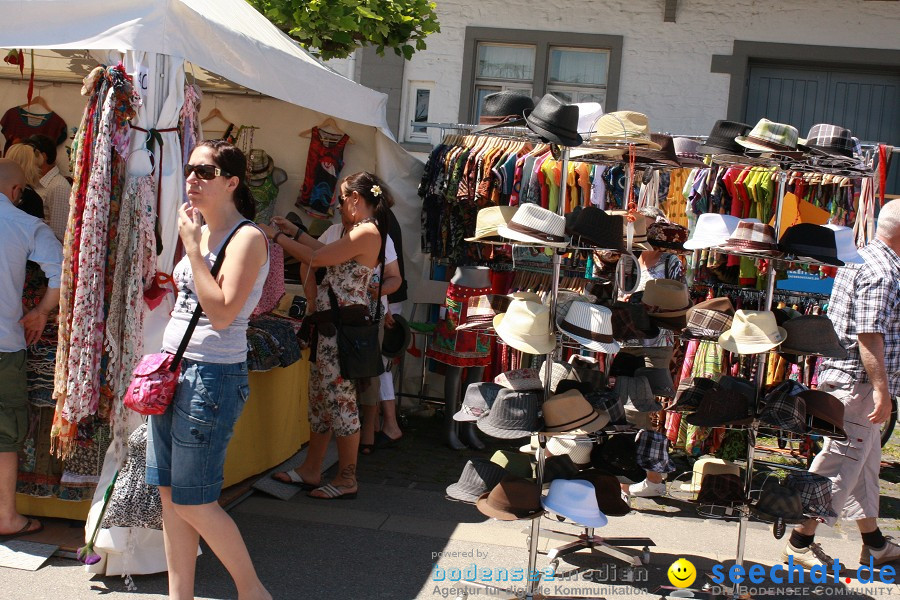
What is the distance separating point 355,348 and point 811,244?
2.59m

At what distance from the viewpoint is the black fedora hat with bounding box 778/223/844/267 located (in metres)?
4.09

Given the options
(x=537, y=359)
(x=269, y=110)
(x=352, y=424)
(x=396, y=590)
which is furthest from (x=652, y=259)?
(x=269, y=110)

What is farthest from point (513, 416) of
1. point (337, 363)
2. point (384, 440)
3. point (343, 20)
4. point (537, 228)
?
point (343, 20)

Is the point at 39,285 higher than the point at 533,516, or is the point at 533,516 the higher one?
the point at 39,285

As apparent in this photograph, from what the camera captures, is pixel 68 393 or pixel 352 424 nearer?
pixel 68 393

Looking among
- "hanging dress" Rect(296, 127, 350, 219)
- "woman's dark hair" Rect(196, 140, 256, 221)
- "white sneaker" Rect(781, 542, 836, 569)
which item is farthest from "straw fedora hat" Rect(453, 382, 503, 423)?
"hanging dress" Rect(296, 127, 350, 219)

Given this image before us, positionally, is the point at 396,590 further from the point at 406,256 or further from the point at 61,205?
the point at 406,256

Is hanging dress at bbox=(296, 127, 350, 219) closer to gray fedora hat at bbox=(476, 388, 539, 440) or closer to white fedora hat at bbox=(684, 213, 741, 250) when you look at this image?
white fedora hat at bbox=(684, 213, 741, 250)

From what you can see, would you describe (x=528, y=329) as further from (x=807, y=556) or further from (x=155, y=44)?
(x=807, y=556)

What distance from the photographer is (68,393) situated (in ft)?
12.9

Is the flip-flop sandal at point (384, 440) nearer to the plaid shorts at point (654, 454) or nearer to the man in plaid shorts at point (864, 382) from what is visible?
the plaid shorts at point (654, 454)

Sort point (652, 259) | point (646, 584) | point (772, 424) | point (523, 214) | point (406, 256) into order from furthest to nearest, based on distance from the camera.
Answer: point (406, 256) → point (652, 259) → point (646, 584) → point (772, 424) → point (523, 214)

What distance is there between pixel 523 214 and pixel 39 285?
264 centimetres

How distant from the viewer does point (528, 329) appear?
3.86m
